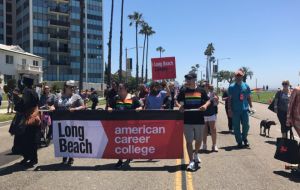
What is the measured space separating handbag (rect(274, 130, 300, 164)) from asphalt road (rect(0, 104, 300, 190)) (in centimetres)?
28

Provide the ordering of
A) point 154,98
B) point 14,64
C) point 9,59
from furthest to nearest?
point 14,64 < point 9,59 < point 154,98

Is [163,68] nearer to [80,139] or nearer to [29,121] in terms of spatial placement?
[80,139]

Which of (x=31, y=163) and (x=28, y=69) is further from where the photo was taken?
(x=28, y=69)

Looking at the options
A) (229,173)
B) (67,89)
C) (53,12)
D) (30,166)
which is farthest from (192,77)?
(53,12)

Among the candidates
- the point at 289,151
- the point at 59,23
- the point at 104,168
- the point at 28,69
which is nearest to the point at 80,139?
the point at 104,168

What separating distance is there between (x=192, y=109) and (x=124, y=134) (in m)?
1.52

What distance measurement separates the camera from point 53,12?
105 meters

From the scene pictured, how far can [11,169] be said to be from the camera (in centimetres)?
923

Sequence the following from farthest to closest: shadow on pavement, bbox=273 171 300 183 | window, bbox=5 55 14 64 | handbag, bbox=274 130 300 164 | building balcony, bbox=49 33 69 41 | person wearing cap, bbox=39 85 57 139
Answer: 1. building balcony, bbox=49 33 69 41
2. window, bbox=5 55 14 64
3. person wearing cap, bbox=39 85 57 139
4. handbag, bbox=274 130 300 164
5. shadow on pavement, bbox=273 171 300 183

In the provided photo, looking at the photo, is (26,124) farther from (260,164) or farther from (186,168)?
(260,164)

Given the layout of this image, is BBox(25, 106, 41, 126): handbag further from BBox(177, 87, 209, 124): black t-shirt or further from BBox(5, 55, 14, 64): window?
BBox(5, 55, 14, 64): window

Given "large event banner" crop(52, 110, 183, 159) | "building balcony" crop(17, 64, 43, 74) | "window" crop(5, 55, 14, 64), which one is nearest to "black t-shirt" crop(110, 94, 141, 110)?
"large event banner" crop(52, 110, 183, 159)

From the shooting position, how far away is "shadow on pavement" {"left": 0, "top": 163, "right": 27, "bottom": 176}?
8.89 meters

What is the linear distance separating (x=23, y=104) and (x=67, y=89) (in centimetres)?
121
